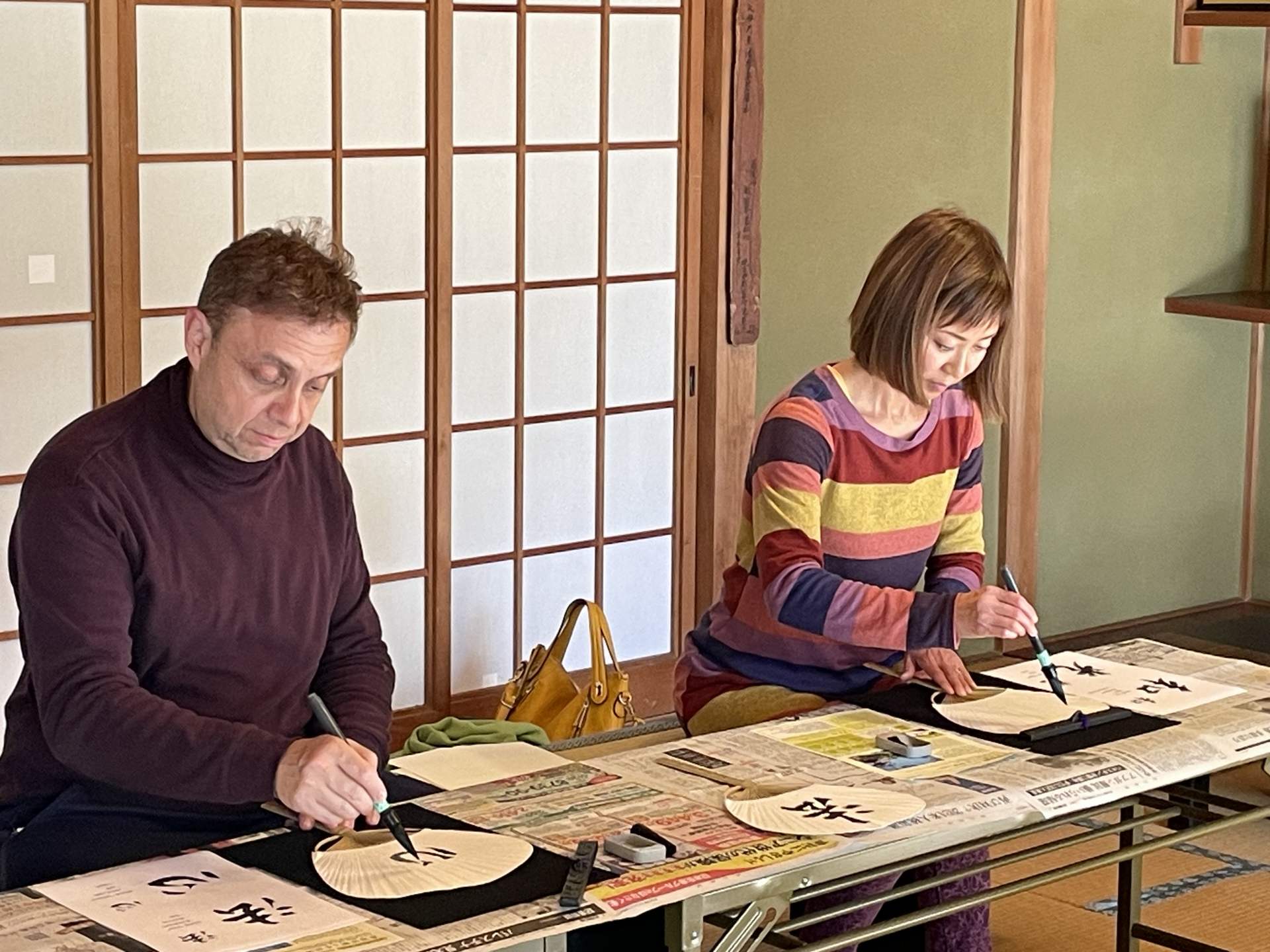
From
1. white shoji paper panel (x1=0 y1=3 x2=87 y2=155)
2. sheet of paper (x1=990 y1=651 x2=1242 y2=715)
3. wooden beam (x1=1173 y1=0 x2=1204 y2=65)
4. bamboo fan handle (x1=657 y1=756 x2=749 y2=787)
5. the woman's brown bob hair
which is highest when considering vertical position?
wooden beam (x1=1173 y1=0 x2=1204 y2=65)

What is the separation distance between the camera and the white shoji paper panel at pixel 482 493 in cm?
414

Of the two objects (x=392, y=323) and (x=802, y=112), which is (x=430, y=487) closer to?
(x=392, y=323)

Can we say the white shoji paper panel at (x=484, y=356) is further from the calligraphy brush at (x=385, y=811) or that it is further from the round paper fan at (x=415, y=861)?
the round paper fan at (x=415, y=861)

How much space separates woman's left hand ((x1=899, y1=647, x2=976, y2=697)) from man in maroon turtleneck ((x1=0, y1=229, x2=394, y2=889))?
2.67 feet

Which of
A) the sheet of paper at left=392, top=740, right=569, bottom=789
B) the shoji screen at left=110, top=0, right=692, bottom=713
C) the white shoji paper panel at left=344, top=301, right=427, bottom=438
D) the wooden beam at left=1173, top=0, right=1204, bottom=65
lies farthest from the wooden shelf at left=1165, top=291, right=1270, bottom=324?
the sheet of paper at left=392, top=740, right=569, bottom=789

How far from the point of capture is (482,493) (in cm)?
419

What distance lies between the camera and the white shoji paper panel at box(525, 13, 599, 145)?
411 centimetres

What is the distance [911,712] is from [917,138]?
2.54m

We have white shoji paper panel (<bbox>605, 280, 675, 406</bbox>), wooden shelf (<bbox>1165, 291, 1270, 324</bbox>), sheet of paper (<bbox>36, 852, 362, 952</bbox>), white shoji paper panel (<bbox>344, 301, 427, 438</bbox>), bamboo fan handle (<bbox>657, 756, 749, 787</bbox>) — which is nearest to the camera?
sheet of paper (<bbox>36, 852, 362, 952</bbox>)

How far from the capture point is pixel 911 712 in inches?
99.3

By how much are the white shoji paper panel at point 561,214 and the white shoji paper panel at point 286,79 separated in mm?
518

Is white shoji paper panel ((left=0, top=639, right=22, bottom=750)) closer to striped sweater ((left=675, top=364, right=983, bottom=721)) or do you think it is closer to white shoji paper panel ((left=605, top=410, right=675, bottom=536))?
striped sweater ((left=675, top=364, right=983, bottom=721))

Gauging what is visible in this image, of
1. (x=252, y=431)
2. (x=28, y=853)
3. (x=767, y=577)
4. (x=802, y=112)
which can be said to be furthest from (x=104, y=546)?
(x=802, y=112)

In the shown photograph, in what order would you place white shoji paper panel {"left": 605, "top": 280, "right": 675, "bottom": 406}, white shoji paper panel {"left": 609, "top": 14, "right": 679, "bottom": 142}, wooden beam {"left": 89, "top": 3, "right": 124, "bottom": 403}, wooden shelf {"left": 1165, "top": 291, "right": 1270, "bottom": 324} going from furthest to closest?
wooden shelf {"left": 1165, "top": 291, "right": 1270, "bottom": 324} → white shoji paper panel {"left": 605, "top": 280, "right": 675, "bottom": 406} → white shoji paper panel {"left": 609, "top": 14, "right": 679, "bottom": 142} → wooden beam {"left": 89, "top": 3, "right": 124, "bottom": 403}
